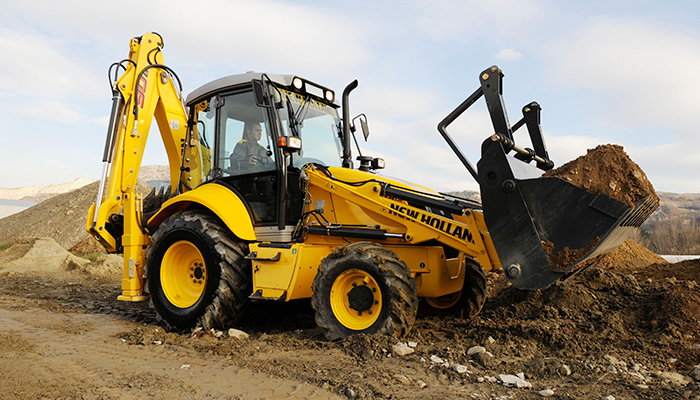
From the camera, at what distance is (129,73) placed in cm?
698

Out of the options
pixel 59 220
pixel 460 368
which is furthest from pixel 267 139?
pixel 59 220

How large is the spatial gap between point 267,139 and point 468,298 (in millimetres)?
2938

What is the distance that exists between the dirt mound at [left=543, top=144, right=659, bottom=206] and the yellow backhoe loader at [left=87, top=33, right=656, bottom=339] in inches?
3.5

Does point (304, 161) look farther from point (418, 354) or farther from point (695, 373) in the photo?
point (695, 373)

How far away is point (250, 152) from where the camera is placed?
5867 mm

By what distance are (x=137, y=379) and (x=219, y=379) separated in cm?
63

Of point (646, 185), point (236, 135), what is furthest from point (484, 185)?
point (236, 135)

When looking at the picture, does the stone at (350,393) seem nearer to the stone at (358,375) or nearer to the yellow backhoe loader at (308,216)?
the stone at (358,375)

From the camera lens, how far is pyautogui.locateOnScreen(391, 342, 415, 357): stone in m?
4.18

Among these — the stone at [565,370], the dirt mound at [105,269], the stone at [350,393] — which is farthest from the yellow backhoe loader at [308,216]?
the dirt mound at [105,269]

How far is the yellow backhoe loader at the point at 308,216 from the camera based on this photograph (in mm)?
4160

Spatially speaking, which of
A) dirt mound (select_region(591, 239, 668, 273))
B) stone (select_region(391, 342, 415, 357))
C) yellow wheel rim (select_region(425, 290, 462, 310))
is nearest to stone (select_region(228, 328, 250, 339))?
stone (select_region(391, 342, 415, 357))

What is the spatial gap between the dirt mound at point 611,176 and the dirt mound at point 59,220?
19.8 m

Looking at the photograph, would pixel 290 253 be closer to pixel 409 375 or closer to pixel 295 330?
pixel 295 330
